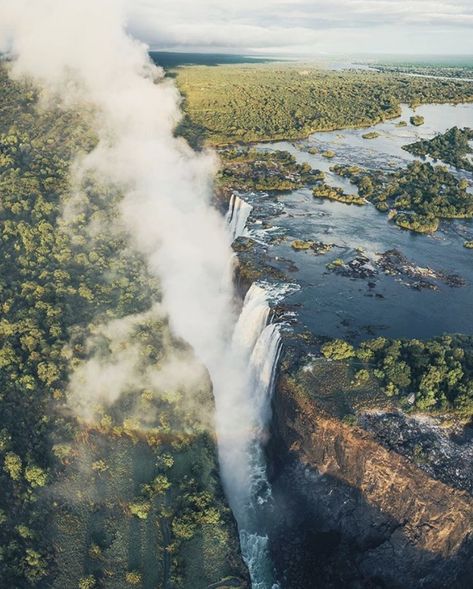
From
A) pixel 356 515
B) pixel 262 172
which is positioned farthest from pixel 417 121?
pixel 356 515

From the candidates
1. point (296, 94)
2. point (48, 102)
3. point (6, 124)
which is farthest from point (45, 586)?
point (296, 94)

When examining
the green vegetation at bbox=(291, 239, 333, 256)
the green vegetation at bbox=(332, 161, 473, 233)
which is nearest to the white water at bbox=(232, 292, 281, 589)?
the green vegetation at bbox=(291, 239, 333, 256)

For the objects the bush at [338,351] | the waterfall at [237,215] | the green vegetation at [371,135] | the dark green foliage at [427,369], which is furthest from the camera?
the green vegetation at [371,135]

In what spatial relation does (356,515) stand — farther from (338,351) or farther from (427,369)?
(338,351)

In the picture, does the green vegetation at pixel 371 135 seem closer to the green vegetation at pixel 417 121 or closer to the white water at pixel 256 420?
the green vegetation at pixel 417 121

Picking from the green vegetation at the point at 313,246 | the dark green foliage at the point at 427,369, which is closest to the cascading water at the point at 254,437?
the dark green foliage at the point at 427,369

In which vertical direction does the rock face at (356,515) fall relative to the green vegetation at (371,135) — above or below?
below
